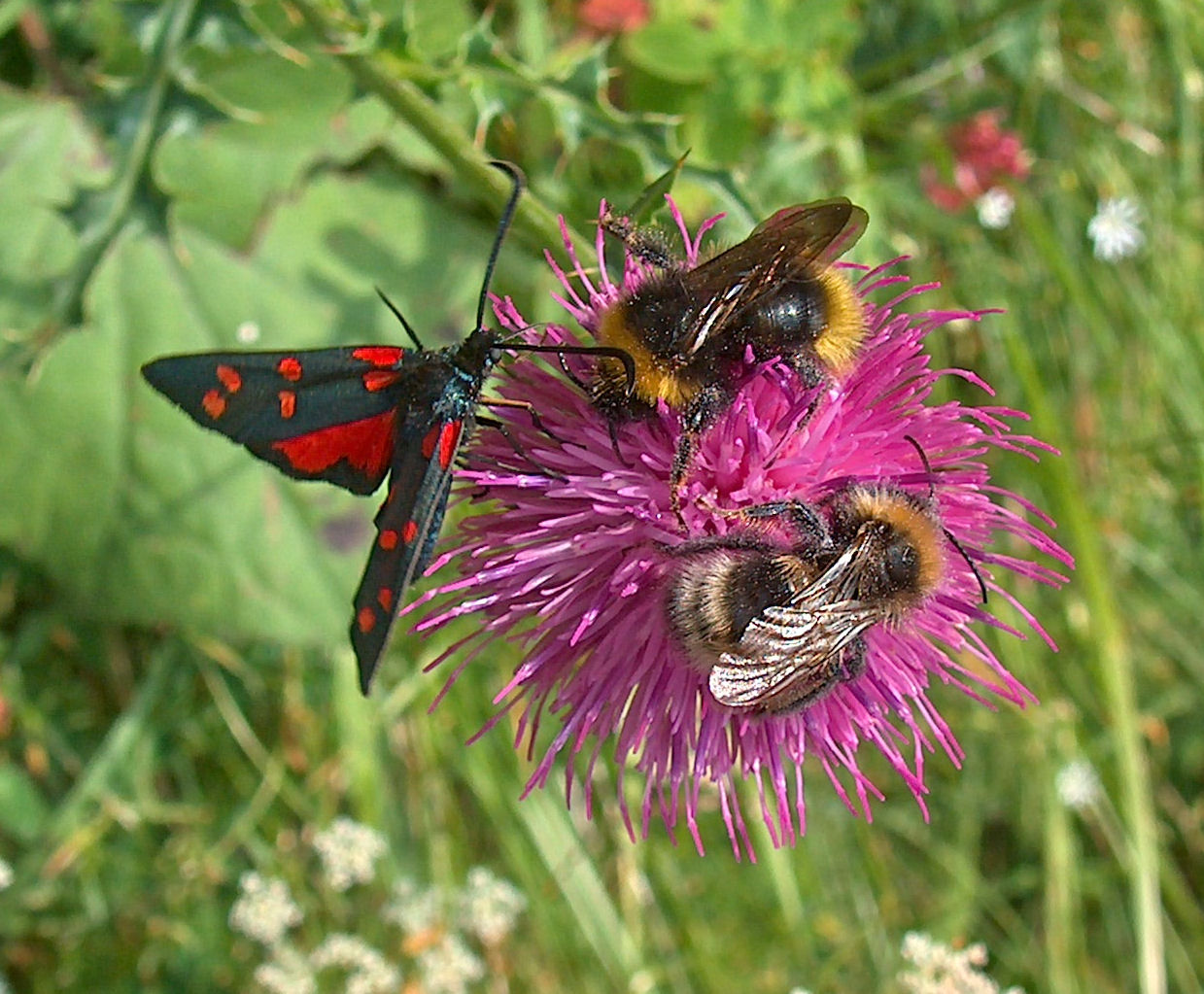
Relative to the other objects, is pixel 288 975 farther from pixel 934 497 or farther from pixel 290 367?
pixel 934 497

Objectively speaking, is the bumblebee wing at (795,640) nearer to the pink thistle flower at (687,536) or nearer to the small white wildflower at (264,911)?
the pink thistle flower at (687,536)

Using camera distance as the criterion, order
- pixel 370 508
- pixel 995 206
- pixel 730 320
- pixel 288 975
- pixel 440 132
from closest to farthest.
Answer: pixel 730 320 < pixel 440 132 < pixel 288 975 < pixel 370 508 < pixel 995 206

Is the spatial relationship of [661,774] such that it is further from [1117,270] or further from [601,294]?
[1117,270]

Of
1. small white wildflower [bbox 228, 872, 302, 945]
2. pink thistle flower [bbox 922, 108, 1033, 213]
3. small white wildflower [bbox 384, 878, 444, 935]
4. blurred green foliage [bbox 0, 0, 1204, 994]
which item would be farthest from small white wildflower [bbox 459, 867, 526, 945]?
pink thistle flower [bbox 922, 108, 1033, 213]

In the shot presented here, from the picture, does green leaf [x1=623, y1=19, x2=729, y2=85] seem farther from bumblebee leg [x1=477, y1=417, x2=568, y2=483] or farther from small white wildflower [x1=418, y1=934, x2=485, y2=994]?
small white wildflower [x1=418, y1=934, x2=485, y2=994]

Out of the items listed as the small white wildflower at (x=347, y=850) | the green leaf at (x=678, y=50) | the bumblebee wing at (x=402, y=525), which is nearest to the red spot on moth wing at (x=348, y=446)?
the bumblebee wing at (x=402, y=525)

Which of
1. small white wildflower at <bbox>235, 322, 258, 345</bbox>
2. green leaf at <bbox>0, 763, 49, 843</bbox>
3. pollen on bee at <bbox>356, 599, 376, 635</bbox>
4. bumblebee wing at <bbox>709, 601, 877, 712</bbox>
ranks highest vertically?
bumblebee wing at <bbox>709, 601, 877, 712</bbox>

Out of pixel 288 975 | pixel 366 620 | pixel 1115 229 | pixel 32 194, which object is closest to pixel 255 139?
pixel 32 194
